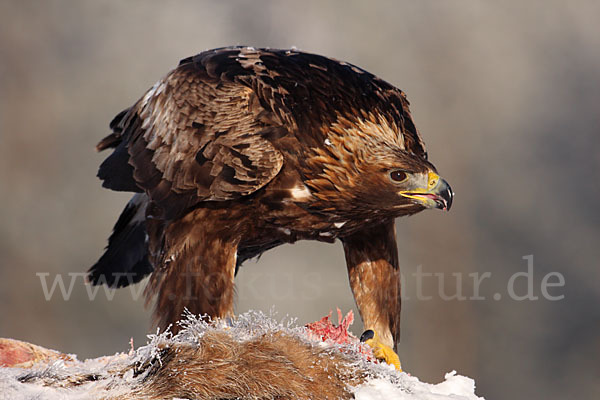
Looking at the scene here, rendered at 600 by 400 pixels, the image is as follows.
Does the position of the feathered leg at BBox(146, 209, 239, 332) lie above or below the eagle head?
below

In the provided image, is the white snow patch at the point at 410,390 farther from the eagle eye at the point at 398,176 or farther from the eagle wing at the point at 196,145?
the eagle wing at the point at 196,145

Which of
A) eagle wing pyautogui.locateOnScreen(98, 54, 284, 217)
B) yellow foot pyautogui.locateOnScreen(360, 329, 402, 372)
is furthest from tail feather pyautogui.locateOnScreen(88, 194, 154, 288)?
yellow foot pyautogui.locateOnScreen(360, 329, 402, 372)

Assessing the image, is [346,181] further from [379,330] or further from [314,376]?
[314,376]

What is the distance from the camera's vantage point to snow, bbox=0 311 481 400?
1088 millimetres

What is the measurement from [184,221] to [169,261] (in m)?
0.12

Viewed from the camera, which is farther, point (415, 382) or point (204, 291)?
point (204, 291)

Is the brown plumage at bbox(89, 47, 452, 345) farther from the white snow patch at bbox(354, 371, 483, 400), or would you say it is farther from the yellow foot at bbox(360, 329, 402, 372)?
the white snow patch at bbox(354, 371, 483, 400)

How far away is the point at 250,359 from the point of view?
1178 millimetres

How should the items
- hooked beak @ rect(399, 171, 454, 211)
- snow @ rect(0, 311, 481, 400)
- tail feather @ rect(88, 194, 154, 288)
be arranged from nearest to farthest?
snow @ rect(0, 311, 481, 400)
hooked beak @ rect(399, 171, 454, 211)
tail feather @ rect(88, 194, 154, 288)

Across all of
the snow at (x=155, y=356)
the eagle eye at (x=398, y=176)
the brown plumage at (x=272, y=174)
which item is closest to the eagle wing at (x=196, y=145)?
the brown plumage at (x=272, y=174)

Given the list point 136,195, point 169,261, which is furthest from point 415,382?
point 136,195

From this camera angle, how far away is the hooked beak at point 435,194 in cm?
165

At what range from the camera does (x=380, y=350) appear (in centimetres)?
184

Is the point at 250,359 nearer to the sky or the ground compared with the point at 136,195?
nearer to the ground
